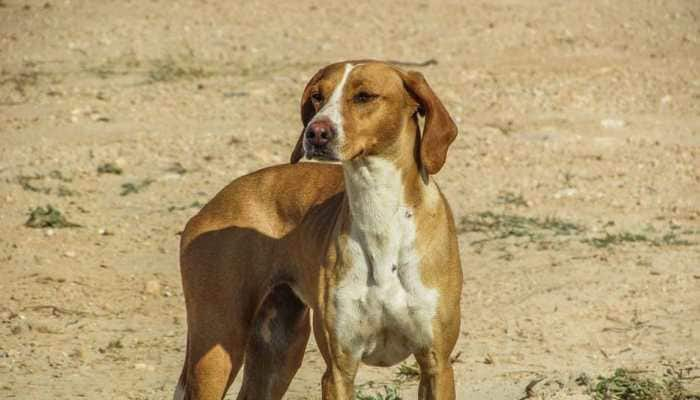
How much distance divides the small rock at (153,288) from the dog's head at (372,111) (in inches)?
131

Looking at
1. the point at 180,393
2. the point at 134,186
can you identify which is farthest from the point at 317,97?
the point at 134,186

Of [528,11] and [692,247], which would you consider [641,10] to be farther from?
[692,247]

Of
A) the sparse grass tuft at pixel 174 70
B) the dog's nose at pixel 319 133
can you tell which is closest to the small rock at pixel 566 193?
the sparse grass tuft at pixel 174 70

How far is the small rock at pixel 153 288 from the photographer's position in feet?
30.5

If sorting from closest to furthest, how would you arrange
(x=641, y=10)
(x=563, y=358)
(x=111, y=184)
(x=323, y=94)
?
(x=323, y=94)
(x=563, y=358)
(x=111, y=184)
(x=641, y=10)

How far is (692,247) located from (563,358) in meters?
1.73

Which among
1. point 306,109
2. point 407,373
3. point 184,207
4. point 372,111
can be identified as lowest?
point 184,207

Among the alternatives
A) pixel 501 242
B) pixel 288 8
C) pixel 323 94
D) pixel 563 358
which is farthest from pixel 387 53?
pixel 323 94

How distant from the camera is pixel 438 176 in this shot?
36.1 feet

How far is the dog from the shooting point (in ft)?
19.9

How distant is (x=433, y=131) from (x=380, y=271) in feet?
1.81

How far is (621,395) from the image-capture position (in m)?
7.26

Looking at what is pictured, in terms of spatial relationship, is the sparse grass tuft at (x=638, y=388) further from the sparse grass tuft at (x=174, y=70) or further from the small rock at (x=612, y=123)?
the sparse grass tuft at (x=174, y=70)

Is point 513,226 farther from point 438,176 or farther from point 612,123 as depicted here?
point 612,123
